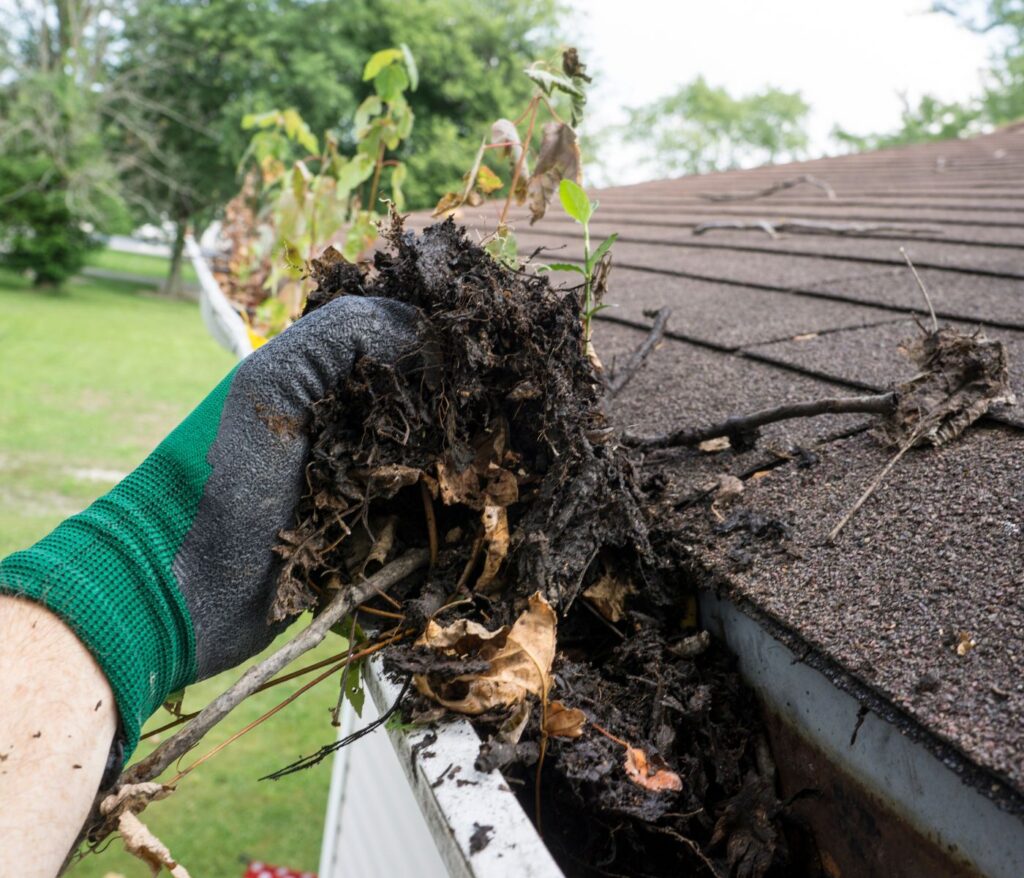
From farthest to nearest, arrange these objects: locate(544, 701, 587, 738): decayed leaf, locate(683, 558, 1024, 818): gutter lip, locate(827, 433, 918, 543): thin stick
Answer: locate(827, 433, 918, 543): thin stick
locate(544, 701, 587, 738): decayed leaf
locate(683, 558, 1024, 818): gutter lip

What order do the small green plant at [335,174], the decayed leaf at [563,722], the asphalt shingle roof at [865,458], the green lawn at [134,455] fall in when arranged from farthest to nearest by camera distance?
the green lawn at [134,455], the small green plant at [335,174], the decayed leaf at [563,722], the asphalt shingle roof at [865,458]

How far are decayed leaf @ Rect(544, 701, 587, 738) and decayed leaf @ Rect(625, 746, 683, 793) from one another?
63 millimetres

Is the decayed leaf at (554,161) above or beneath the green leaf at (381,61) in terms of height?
beneath

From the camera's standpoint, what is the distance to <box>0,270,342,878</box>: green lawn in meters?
4.76

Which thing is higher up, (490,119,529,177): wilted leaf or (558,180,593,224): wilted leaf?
(490,119,529,177): wilted leaf

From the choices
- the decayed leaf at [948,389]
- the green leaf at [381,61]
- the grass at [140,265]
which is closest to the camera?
the decayed leaf at [948,389]

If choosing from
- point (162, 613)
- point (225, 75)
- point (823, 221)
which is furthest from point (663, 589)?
point (225, 75)

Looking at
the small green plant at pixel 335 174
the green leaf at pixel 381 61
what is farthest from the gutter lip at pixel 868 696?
the green leaf at pixel 381 61

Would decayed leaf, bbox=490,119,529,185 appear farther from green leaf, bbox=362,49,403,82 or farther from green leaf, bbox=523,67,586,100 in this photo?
green leaf, bbox=362,49,403,82

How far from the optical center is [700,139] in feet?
125

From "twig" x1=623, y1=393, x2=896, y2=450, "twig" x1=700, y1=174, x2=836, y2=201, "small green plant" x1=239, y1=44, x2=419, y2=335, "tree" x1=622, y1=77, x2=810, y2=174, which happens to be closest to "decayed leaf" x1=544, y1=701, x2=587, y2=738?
"twig" x1=623, y1=393, x2=896, y2=450

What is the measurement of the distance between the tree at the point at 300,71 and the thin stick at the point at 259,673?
20206 millimetres

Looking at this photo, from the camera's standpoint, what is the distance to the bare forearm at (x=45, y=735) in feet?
2.59

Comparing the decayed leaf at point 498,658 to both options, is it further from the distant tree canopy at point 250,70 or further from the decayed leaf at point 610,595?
the distant tree canopy at point 250,70
